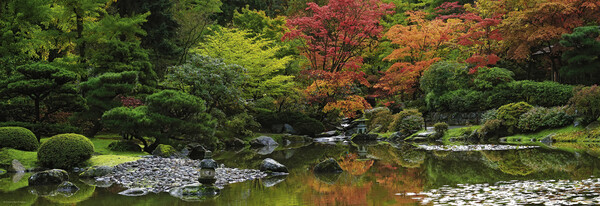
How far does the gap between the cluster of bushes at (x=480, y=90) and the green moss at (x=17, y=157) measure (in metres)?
18.9

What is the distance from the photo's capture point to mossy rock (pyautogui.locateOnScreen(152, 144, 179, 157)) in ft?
48.2

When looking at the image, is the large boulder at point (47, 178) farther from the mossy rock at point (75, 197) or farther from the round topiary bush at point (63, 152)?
the round topiary bush at point (63, 152)

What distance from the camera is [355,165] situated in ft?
39.1

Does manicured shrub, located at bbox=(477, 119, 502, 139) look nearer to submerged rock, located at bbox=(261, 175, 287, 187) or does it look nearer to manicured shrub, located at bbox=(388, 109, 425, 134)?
manicured shrub, located at bbox=(388, 109, 425, 134)

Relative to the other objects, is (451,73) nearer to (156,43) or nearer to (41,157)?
(156,43)

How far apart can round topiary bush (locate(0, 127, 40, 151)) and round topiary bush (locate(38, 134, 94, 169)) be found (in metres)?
1.56

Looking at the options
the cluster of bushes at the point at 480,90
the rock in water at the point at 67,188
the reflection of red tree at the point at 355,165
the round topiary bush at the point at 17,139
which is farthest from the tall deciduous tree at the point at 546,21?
the round topiary bush at the point at 17,139

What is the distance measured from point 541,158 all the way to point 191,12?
24.5 meters

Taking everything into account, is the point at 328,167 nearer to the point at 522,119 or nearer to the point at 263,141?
the point at 263,141

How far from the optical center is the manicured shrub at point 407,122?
2277 cm

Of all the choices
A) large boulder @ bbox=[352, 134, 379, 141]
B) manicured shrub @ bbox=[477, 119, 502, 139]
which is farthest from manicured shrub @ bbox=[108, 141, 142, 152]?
manicured shrub @ bbox=[477, 119, 502, 139]

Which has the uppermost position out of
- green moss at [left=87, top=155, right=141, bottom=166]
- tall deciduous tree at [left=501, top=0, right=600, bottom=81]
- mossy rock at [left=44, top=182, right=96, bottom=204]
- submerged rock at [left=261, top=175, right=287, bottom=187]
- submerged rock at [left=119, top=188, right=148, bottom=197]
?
tall deciduous tree at [left=501, top=0, right=600, bottom=81]

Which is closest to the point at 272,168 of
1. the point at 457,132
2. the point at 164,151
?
the point at 164,151

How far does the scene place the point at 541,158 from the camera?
11.6m
